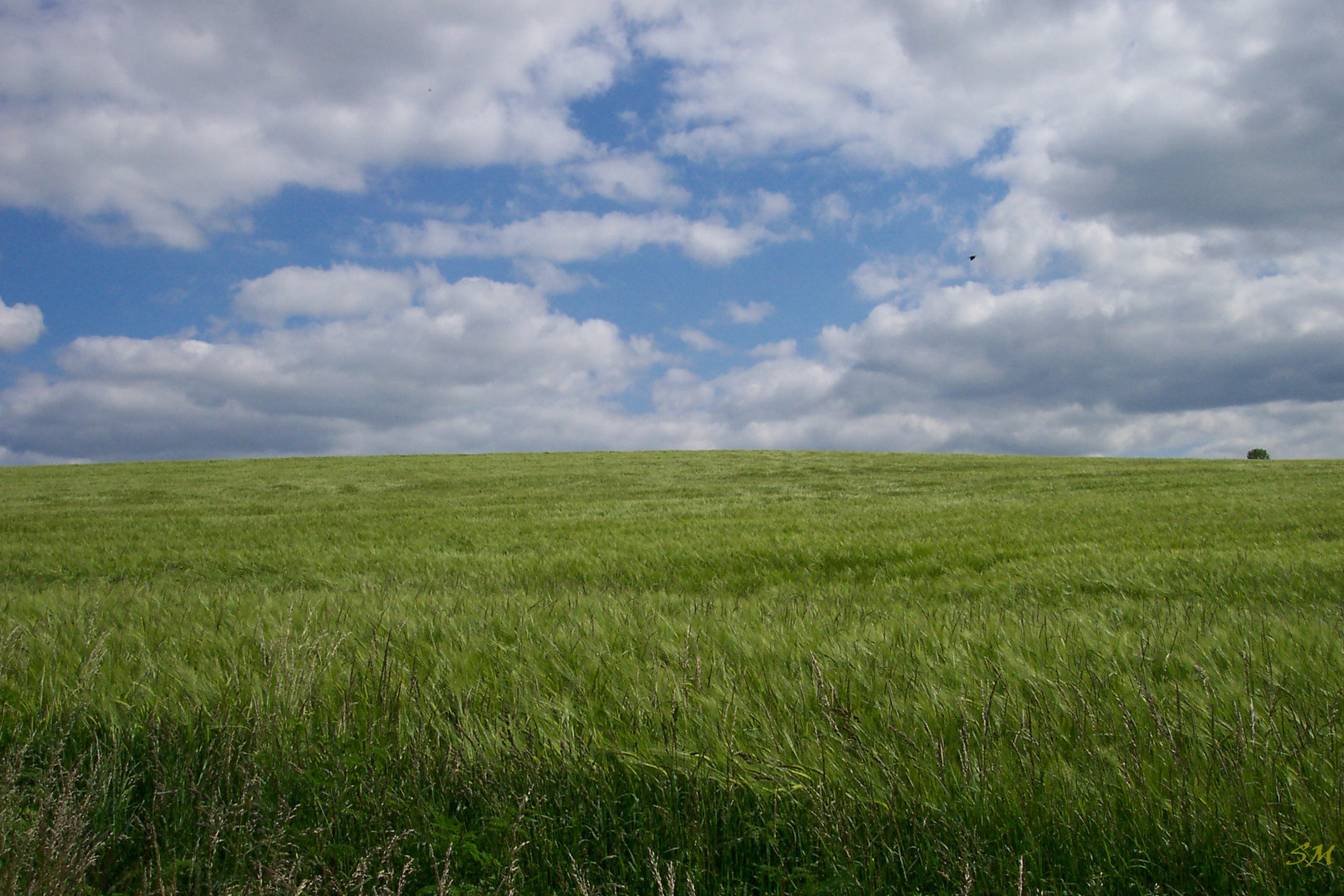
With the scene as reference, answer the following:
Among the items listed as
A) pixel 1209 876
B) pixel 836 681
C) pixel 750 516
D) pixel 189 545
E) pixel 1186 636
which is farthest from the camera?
pixel 750 516

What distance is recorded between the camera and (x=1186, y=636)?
12.2 feet

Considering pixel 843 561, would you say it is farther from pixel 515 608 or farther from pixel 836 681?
pixel 836 681

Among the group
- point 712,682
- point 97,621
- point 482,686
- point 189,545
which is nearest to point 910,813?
point 712,682

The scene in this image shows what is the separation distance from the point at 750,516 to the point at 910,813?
557 inches

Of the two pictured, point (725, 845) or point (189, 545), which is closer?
point (725, 845)

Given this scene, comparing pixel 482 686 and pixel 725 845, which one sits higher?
pixel 482 686

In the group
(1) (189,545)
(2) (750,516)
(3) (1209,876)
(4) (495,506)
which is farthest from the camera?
(4) (495,506)

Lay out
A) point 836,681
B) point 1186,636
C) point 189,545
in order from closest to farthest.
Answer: point 836,681, point 1186,636, point 189,545

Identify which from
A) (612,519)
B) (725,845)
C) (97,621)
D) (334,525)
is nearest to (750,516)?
(612,519)

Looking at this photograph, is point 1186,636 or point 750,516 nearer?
point 1186,636

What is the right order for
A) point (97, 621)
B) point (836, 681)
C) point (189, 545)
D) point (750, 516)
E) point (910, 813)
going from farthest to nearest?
point (750, 516) → point (189, 545) → point (97, 621) → point (836, 681) → point (910, 813)

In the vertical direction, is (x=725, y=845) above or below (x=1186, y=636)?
below

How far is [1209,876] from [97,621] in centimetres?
650

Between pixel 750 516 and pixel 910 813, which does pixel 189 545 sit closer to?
pixel 750 516
